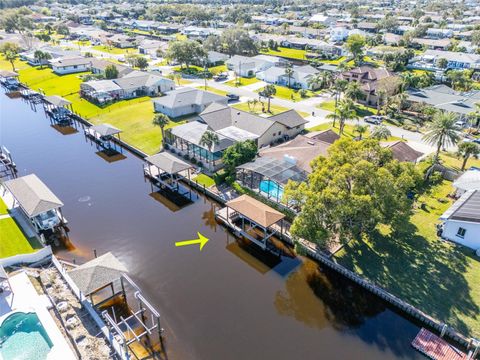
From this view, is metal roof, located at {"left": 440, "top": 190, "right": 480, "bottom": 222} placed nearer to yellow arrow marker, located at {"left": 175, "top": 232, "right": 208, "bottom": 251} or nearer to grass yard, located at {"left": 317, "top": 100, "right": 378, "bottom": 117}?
yellow arrow marker, located at {"left": 175, "top": 232, "right": 208, "bottom": 251}

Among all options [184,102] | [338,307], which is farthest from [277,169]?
[184,102]

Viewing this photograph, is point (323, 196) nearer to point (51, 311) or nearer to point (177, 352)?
point (177, 352)

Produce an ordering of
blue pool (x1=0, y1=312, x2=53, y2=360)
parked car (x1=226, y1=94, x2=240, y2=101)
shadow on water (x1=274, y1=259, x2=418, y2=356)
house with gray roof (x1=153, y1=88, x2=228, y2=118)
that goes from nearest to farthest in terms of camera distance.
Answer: blue pool (x1=0, y1=312, x2=53, y2=360) → shadow on water (x1=274, y1=259, x2=418, y2=356) → house with gray roof (x1=153, y1=88, x2=228, y2=118) → parked car (x1=226, y1=94, x2=240, y2=101)

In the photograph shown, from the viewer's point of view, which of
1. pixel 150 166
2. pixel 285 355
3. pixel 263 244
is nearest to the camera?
pixel 285 355

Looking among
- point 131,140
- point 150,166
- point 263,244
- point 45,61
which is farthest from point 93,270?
point 45,61

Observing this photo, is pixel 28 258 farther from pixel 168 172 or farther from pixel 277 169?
pixel 277 169

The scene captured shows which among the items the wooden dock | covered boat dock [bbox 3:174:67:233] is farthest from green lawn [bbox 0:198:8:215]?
the wooden dock
